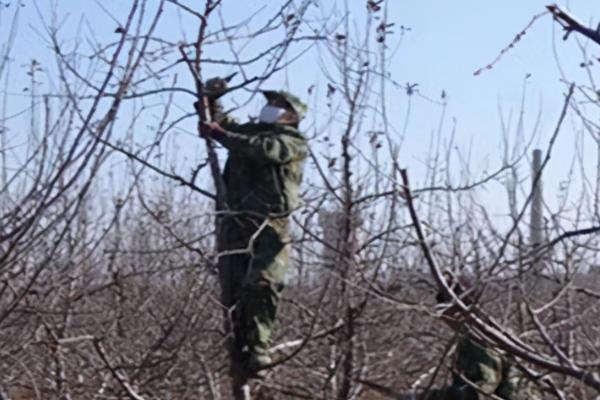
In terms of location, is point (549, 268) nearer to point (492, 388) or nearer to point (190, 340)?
point (492, 388)

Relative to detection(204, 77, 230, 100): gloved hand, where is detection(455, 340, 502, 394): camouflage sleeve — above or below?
below

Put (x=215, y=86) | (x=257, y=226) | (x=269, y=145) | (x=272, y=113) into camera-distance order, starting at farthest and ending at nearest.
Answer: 1. (x=272, y=113)
2. (x=257, y=226)
3. (x=269, y=145)
4. (x=215, y=86)

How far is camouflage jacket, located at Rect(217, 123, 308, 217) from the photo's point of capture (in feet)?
21.2

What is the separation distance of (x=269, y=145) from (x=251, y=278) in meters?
0.66

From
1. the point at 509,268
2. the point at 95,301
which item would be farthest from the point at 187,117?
the point at 95,301

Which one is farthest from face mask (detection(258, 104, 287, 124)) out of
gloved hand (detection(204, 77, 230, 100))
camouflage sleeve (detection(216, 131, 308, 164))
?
gloved hand (detection(204, 77, 230, 100))

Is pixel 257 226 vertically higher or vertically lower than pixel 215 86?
lower

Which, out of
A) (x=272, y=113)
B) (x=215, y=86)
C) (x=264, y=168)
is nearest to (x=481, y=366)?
(x=264, y=168)

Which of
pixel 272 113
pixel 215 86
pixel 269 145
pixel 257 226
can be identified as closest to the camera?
pixel 215 86

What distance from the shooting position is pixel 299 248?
22.6 feet

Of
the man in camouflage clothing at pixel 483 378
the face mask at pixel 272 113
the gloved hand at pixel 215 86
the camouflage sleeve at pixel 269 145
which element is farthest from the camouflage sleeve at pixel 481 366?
the gloved hand at pixel 215 86

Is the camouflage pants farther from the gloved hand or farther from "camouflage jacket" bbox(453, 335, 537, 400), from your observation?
"camouflage jacket" bbox(453, 335, 537, 400)

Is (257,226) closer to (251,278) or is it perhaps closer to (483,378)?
(251,278)

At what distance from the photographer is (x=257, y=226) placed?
6.59 metres
